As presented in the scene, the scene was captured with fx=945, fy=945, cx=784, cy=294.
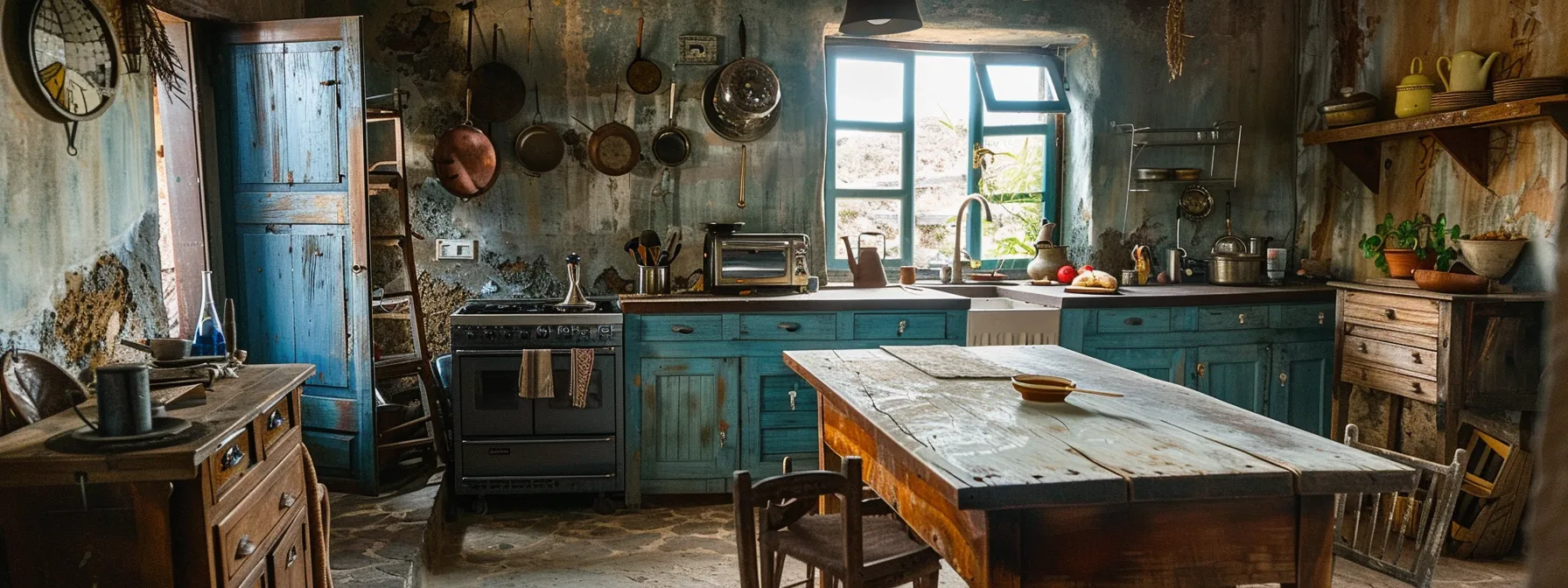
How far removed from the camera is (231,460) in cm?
214

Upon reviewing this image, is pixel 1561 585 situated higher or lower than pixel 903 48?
lower

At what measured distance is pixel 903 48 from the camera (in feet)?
18.0

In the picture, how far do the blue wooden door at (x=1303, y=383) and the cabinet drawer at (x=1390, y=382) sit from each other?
1.05 feet

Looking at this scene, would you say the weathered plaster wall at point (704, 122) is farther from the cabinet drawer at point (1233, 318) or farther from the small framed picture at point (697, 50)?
the cabinet drawer at point (1233, 318)

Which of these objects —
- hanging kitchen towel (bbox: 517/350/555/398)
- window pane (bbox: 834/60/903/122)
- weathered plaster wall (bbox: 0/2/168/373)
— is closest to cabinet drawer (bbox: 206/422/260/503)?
weathered plaster wall (bbox: 0/2/168/373)

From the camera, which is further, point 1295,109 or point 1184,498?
point 1295,109

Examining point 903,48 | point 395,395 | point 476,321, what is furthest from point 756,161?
point 395,395

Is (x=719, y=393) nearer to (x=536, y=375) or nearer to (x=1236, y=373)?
(x=536, y=375)

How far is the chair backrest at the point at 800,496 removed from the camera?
2.02m

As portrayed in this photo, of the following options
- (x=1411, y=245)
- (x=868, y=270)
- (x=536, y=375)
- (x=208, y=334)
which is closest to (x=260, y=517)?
(x=208, y=334)

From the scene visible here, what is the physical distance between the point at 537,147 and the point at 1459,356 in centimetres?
434

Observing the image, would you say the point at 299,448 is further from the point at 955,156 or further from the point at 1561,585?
the point at 955,156

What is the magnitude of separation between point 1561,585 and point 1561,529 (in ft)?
0.05

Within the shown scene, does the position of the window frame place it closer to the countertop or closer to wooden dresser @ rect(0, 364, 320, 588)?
the countertop
